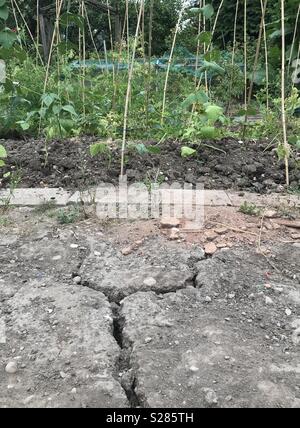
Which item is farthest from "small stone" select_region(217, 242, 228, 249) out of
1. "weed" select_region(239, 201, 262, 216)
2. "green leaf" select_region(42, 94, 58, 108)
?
"green leaf" select_region(42, 94, 58, 108)

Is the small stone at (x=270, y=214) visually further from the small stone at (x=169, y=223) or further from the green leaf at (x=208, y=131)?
the green leaf at (x=208, y=131)

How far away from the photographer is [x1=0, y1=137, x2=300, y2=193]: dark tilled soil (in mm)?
2990

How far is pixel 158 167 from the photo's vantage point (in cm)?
310

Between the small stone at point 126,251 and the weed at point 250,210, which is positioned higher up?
the weed at point 250,210

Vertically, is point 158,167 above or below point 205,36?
below

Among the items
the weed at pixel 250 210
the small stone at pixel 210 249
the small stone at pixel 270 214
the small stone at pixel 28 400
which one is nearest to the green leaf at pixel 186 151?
the weed at pixel 250 210

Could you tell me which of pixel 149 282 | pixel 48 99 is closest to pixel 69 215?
pixel 149 282

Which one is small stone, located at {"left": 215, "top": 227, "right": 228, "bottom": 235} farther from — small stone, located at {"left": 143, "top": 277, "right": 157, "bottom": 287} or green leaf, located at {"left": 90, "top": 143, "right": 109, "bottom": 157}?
green leaf, located at {"left": 90, "top": 143, "right": 109, "bottom": 157}

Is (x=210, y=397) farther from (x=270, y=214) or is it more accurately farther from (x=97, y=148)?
(x=97, y=148)

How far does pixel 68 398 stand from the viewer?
136 centimetres

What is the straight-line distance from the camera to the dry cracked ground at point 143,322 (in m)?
1.39

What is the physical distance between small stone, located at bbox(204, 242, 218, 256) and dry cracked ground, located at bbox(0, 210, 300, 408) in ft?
0.11

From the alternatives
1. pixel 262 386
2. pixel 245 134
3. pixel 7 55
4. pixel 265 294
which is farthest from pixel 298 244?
pixel 7 55

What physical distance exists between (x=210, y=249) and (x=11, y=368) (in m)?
1.04
